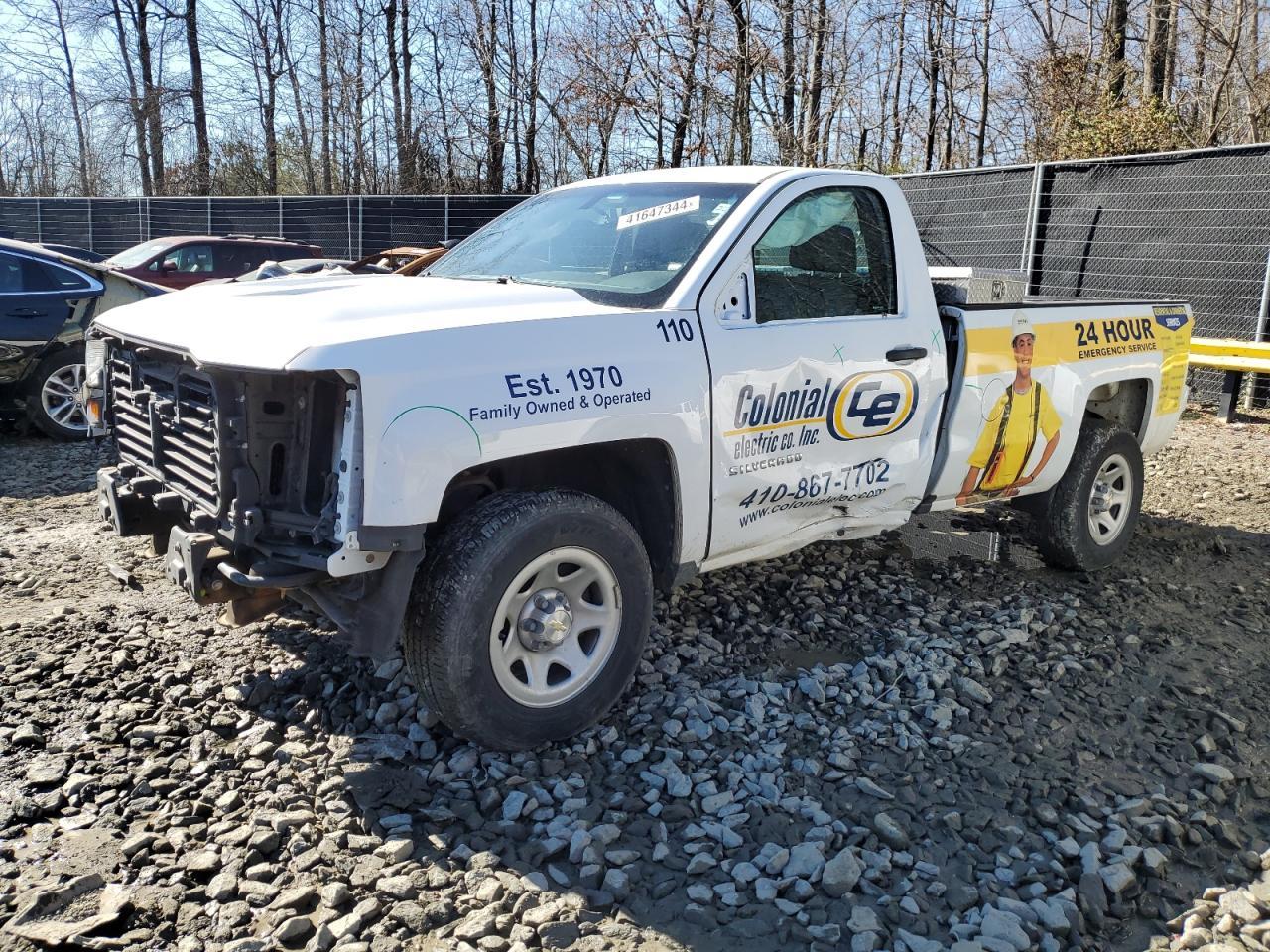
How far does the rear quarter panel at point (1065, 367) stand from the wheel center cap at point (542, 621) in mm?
2242

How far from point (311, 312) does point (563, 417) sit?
3.04 feet

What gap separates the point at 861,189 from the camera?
15.5ft

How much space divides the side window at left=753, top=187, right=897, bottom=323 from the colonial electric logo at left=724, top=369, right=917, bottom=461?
31 centimetres

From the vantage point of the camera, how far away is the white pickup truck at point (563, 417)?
333 cm

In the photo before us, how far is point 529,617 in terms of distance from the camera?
3646mm

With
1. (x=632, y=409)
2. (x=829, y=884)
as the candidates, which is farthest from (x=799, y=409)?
(x=829, y=884)

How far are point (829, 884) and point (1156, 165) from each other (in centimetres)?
1056

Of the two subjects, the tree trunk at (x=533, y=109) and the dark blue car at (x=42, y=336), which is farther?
the tree trunk at (x=533, y=109)

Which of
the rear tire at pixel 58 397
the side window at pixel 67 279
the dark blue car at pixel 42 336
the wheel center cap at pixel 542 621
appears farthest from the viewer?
the side window at pixel 67 279

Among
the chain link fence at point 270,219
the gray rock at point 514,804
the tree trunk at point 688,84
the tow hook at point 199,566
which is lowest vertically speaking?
the gray rock at point 514,804

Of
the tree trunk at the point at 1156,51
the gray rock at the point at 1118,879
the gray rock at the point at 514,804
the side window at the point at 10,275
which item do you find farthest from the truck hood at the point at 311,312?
the tree trunk at the point at 1156,51

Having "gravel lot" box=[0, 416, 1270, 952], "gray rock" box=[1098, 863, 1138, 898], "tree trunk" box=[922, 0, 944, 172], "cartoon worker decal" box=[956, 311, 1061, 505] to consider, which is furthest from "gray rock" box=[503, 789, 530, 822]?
"tree trunk" box=[922, 0, 944, 172]

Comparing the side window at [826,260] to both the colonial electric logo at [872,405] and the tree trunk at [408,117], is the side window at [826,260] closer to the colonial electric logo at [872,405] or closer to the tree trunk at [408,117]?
the colonial electric logo at [872,405]

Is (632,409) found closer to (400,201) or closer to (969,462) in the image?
(969,462)
